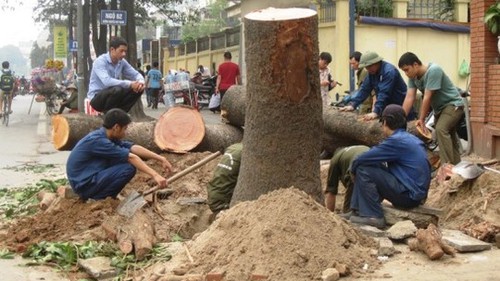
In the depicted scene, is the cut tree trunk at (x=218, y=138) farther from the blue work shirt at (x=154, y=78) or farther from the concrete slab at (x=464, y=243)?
the blue work shirt at (x=154, y=78)

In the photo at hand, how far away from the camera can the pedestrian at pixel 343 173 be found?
7664 mm

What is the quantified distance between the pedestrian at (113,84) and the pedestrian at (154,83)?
19213mm

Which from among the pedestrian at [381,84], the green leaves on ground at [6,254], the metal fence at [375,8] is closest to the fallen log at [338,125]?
the pedestrian at [381,84]

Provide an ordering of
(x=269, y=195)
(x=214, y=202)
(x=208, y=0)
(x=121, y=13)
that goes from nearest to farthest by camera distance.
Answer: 1. (x=269, y=195)
2. (x=214, y=202)
3. (x=121, y=13)
4. (x=208, y=0)

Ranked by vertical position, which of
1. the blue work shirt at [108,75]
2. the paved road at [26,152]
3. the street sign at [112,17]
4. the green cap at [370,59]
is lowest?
the paved road at [26,152]

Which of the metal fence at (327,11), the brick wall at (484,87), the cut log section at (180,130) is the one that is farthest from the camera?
the metal fence at (327,11)

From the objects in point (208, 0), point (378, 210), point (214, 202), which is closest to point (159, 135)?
point (214, 202)

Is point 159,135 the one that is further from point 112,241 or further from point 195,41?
point 195,41

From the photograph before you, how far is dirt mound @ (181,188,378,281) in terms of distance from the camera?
554 cm

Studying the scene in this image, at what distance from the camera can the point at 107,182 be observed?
7797 millimetres

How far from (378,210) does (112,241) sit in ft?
7.46

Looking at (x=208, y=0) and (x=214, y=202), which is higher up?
(x=208, y=0)

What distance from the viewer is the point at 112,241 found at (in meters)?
6.88

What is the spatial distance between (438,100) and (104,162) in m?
4.06
